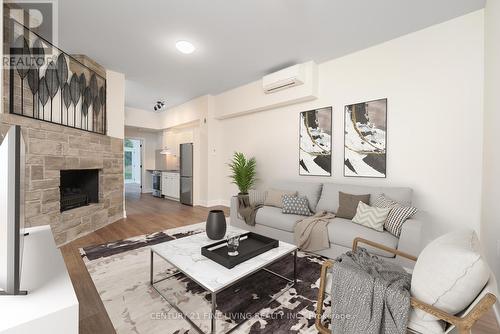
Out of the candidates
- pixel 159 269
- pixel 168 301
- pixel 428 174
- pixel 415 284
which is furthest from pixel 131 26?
pixel 428 174

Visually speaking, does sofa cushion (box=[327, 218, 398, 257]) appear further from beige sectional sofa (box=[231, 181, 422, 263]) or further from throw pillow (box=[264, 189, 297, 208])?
throw pillow (box=[264, 189, 297, 208])

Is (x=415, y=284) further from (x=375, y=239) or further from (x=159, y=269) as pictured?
(x=159, y=269)

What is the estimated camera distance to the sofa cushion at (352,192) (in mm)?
2643

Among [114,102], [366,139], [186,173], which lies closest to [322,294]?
[366,139]

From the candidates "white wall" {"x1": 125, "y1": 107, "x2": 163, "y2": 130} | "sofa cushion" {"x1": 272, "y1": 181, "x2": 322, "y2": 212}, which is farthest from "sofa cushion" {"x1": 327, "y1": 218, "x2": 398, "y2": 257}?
Result: "white wall" {"x1": 125, "y1": 107, "x2": 163, "y2": 130}

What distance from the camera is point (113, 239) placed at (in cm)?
313

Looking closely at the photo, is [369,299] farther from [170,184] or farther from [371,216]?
[170,184]

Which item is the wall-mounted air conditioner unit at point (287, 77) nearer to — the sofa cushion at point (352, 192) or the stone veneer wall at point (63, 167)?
the sofa cushion at point (352, 192)

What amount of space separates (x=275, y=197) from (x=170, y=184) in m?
4.32

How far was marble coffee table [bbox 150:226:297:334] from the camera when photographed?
1.38 metres

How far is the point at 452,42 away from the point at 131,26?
3984 millimetres

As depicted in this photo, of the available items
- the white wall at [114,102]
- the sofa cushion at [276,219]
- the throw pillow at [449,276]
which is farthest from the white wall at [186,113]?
the throw pillow at [449,276]

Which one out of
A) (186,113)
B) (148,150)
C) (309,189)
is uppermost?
(186,113)

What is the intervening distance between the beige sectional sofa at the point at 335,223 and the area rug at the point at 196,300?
0.43 meters
